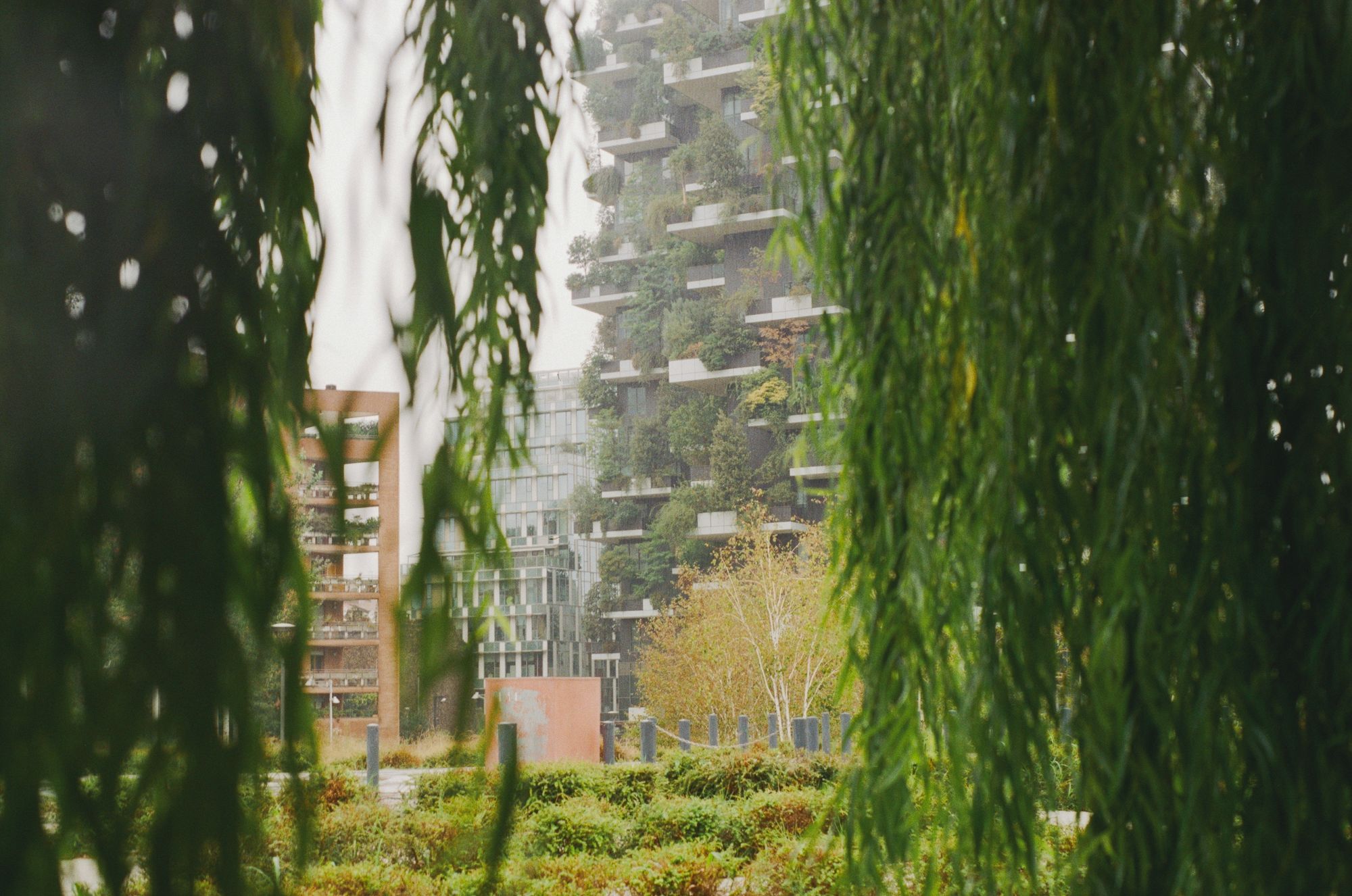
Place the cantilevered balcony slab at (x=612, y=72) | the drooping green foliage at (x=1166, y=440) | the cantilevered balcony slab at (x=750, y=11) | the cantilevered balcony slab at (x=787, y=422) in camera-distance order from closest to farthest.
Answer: the drooping green foliage at (x=1166, y=440), the cantilevered balcony slab at (x=787, y=422), the cantilevered balcony slab at (x=750, y=11), the cantilevered balcony slab at (x=612, y=72)

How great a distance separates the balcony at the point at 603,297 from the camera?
37.2ft

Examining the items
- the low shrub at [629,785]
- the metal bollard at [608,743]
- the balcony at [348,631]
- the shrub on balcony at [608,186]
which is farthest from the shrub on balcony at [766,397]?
the low shrub at [629,785]

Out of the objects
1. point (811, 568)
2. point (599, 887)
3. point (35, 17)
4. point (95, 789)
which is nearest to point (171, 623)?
point (95, 789)

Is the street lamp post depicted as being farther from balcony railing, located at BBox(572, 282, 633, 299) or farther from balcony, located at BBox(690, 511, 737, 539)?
balcony railing, located at BBox(572, 282, 633, 299)

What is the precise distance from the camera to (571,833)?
3.72 m

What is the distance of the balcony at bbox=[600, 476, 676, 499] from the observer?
34.9 feet

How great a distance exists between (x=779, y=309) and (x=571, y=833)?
23.0 feet

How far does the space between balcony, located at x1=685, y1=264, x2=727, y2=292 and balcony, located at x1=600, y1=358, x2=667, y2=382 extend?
97cm

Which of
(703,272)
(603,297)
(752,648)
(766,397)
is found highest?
(703,272)

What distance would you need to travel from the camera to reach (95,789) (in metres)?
0.26

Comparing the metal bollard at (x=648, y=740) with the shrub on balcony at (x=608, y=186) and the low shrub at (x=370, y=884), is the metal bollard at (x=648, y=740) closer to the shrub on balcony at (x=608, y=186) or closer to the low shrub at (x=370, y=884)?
the low shrub at (x=370, y=884)

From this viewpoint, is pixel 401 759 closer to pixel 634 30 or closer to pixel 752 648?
pixel 752 648

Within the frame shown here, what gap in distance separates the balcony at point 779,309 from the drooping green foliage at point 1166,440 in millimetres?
8712

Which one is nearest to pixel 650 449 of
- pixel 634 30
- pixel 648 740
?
pixel 634 30
